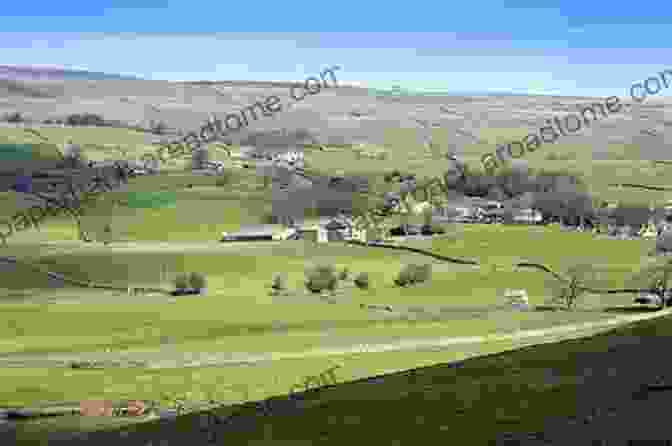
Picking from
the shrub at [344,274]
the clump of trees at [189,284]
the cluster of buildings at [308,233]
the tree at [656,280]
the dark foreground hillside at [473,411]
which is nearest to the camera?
the dark foreground hillside at [473,411]

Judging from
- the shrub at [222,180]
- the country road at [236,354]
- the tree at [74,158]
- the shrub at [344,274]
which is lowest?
the country road at [236,354]

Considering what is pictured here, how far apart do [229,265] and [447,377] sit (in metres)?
69.3

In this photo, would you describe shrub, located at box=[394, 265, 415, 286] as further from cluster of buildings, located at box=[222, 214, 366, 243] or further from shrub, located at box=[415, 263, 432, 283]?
cluster of buildings, located at box=[222, 214, 366, 243]

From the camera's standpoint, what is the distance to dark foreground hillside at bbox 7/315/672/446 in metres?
29.8

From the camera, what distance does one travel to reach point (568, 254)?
122 meters

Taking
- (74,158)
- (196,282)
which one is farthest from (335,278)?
(74,158)

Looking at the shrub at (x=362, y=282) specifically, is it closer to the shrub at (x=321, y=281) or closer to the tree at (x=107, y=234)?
the shrub at (x=321, y=281)

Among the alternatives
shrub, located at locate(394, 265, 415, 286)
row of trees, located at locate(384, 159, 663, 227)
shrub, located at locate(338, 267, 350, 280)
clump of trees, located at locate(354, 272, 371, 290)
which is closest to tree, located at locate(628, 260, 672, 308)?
shrub, located at locate(394, 265, 415, 286)

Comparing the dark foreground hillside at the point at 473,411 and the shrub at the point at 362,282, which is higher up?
the dark foreground hillside at the point at 473,411

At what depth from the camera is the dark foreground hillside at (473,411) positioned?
2977 cm

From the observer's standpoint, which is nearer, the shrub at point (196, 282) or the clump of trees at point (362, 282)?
the shrub at point (196, 282)

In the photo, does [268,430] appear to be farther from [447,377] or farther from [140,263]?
[140,263]

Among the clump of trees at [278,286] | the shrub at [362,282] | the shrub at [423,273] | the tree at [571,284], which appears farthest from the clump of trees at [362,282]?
the tree at [571,284]

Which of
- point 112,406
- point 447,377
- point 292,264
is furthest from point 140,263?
point 447,377
